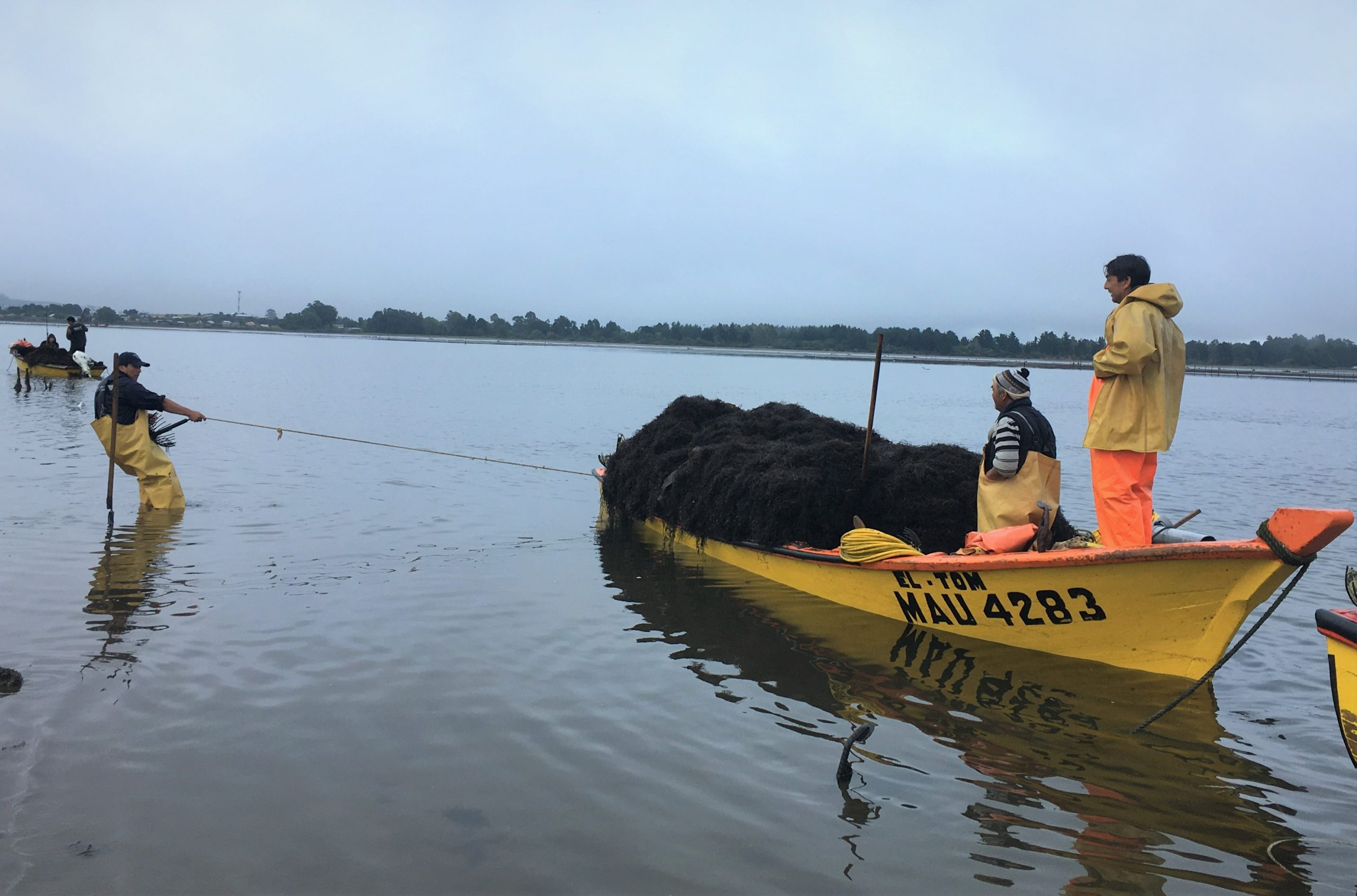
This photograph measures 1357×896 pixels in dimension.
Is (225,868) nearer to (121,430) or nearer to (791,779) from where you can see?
(791,779)

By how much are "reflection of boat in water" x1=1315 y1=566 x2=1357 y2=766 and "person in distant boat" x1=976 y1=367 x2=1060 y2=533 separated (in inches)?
96.4

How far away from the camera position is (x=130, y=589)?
26.9 feet

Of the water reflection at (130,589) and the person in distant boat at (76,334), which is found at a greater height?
the person in distant boat at (76,334)

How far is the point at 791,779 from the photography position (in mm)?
5074

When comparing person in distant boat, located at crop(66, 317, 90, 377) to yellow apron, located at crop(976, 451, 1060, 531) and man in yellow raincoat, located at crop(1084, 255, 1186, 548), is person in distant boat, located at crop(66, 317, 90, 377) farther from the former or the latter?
man in yellow raincoat, located at crop(1084, 255, 1186, 548)

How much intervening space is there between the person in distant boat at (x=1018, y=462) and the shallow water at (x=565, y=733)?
1.13 metres

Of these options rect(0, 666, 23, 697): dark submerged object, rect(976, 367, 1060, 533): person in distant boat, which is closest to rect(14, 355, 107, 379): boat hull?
rect(0, 666, 23, 697): dark submerged object

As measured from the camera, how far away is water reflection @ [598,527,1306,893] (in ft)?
14.5

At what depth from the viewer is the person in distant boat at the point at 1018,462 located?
704cm

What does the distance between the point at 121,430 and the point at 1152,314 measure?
11150 millimetres

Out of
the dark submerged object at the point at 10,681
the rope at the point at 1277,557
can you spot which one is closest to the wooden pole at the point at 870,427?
the rope at the point at 1277,557

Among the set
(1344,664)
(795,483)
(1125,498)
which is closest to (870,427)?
(795,483)

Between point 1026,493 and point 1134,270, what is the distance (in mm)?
1785

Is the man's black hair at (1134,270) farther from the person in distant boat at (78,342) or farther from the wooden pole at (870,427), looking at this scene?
the person in distant boat at (78,342)
